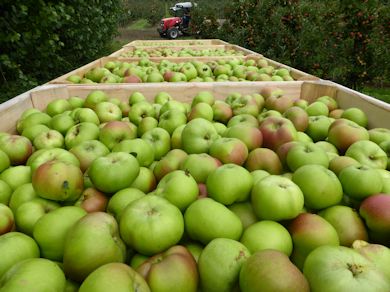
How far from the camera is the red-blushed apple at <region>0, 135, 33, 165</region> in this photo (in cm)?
206

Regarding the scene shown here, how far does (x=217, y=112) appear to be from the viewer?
105 inches

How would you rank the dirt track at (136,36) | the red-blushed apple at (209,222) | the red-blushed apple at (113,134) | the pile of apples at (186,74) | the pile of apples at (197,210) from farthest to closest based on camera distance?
1. the dirt track at (136,36)
2. the pile of apples at (186,74)
3. the red-blushed apple at (113,134)
4. the red-blushed apple at (209,222)
5. the pile of apples at (197,210)

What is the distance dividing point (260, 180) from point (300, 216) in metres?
0.24

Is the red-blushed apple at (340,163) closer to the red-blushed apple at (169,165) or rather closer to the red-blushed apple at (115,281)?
the red-blushed apple at (169,165)

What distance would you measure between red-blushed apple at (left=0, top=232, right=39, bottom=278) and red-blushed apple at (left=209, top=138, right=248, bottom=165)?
103 cm

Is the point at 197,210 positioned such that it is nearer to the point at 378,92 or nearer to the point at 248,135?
the point at 248,135

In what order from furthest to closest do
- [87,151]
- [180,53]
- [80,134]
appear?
1. [180,53]
2. [80,134]
3. [87,151]

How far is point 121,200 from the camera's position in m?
1.57

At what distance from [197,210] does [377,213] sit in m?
0.77

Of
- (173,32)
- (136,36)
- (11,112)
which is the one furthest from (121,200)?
(136,36)

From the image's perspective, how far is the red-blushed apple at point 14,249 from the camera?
→ 123 centimetres

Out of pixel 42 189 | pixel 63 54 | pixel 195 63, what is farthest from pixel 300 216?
pixel 63 54

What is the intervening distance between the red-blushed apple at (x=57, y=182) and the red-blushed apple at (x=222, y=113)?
1.34 m

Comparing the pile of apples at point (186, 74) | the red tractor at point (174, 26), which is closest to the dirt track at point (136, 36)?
the red tractor at point (174, 26)
